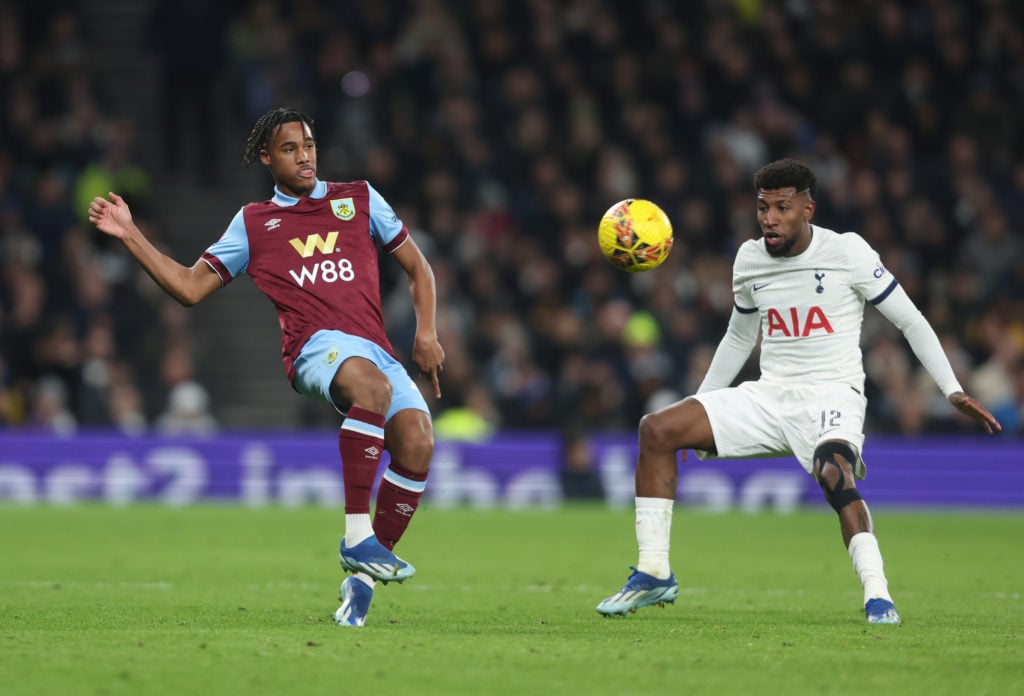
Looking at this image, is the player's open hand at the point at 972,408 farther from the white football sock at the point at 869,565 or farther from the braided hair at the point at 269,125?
the braided hair at the point at 269,125

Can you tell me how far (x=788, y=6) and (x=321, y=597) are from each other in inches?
590

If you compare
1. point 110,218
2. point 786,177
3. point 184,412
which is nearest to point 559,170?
point 184,412

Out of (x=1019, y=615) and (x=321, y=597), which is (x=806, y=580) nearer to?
(x=1019, y=615)

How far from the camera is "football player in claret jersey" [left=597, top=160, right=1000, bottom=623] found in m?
7.96

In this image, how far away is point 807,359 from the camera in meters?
8.18

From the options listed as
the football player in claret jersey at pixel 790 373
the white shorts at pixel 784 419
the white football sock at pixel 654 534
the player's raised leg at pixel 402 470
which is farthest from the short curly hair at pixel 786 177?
the player's raised leg at pixel 402 470

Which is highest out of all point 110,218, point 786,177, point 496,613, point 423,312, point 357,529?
point 786,177

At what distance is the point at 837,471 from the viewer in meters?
7.76

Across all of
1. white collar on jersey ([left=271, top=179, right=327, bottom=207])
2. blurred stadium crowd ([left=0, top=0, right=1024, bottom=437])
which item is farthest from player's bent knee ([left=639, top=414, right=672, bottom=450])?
blurred stadium crowd ([left=0, top=0, right=1024, bottom=437])

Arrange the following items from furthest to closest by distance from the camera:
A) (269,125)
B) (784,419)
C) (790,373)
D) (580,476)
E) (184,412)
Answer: (184,412), (580,476), (790,373), (784,419), (269,125)

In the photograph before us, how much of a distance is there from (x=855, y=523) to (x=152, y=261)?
3.56 meters

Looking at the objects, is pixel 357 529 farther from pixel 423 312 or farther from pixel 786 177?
pixel 786 177

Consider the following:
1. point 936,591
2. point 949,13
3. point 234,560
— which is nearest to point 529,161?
point 949,13

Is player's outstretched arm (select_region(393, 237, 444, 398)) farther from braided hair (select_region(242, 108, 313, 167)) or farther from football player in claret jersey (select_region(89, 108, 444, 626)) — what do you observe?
braided hair (select_region(242, 108, 313, 167))
